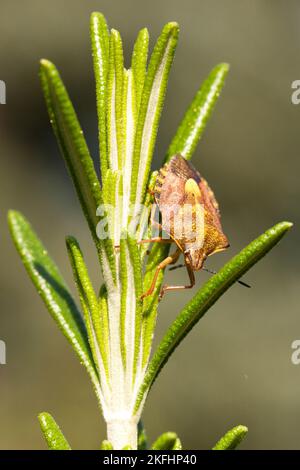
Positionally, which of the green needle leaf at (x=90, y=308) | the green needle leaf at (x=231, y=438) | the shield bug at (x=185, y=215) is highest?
the shield bug at (x=185, y=215)

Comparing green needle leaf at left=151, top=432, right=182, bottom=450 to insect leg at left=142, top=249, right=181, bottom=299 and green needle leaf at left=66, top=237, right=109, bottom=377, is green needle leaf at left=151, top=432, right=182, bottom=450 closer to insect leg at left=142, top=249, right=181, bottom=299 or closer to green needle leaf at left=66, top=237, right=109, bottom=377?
green needle leaf at left=66, top=237, right=109, bottom=377

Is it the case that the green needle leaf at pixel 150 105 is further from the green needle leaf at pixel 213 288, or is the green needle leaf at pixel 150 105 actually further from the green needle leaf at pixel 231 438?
the green needle leaf at pixel 231 438

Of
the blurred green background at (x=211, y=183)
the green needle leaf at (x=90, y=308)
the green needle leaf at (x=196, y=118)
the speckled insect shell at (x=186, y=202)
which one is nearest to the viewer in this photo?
the green needle leaf at (x=90, y=308)

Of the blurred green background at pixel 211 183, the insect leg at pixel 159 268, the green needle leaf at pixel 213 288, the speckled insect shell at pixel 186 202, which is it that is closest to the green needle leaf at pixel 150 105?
the speckled insect shell at pixel 186 202

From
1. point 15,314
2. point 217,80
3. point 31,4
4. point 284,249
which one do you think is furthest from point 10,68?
point 217,80

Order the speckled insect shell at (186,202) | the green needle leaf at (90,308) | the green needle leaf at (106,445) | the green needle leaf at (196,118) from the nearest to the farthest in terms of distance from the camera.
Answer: the green needle leaf at (106,445) → the green needle leaf at (90,308) → the speckled insect shell at (186,202) → the green needle leaf at (196,118)

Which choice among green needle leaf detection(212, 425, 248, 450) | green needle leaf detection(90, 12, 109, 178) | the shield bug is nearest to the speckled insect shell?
the shield bug

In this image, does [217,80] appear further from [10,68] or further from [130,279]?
[10,68]
